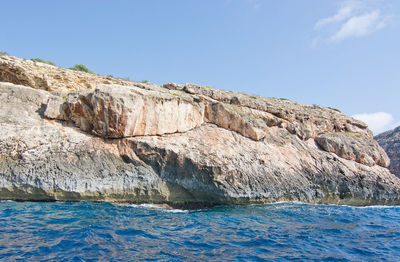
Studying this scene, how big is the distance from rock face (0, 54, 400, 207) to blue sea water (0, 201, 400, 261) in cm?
127

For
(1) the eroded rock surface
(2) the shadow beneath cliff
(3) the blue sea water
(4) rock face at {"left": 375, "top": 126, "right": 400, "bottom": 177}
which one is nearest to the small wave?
(3) the blue sea water

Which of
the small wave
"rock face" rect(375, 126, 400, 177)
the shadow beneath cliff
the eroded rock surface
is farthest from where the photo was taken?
"rock face" rect(375, 126, 400, 177)

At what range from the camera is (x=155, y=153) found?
14.8 metres

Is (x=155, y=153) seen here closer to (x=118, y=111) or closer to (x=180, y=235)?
(x=118, y=111)

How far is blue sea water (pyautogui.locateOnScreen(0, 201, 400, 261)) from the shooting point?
761cm

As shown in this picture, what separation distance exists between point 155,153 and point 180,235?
6043mm

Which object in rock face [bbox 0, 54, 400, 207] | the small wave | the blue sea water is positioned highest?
rock face [bbox 0, 54, 400, 207]

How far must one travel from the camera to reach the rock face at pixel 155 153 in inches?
514

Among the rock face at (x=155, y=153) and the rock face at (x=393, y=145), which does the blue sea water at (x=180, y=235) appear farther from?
the rock face at (x=393, y=145)

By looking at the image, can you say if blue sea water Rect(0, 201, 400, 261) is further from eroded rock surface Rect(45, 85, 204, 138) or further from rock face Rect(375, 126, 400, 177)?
rock face Rect(375, 126, 400, 177)

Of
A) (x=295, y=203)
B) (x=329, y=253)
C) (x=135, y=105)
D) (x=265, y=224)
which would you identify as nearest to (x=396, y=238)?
(x=329, y=253)

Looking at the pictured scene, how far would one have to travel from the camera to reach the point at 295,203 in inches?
679

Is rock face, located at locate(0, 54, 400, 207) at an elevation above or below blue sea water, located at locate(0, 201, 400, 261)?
above

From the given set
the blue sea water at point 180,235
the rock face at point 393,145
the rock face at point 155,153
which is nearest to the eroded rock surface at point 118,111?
the rock face at point 155,153
